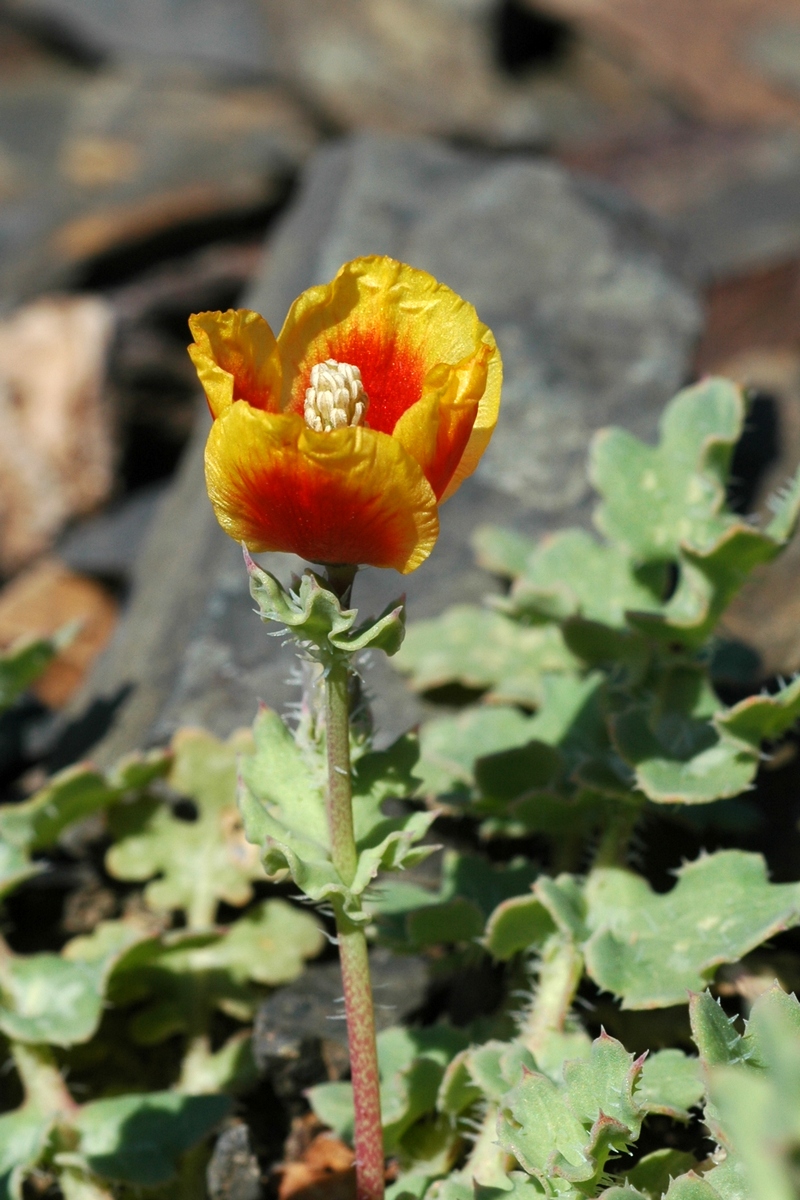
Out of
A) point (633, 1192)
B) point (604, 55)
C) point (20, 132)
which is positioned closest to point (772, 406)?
point (633, 1192)

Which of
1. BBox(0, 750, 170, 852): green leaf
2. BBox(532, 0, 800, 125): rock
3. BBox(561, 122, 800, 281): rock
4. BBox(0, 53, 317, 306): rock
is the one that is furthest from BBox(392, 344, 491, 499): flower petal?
BBox(532, 0, 800, 125): rock

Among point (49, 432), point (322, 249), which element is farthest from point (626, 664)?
point (49, 432)

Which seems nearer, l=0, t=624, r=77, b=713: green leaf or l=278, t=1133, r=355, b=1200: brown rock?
l=278, t=1133, r=355, b=1200: brown rock

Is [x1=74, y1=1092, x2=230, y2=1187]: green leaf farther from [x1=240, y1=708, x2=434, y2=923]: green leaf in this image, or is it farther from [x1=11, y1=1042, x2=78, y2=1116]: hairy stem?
[x1=240, y1=708, x2=434, y2=923]: green leaf

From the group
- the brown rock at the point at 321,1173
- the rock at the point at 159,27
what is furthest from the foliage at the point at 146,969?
the rock at the point at 159,27

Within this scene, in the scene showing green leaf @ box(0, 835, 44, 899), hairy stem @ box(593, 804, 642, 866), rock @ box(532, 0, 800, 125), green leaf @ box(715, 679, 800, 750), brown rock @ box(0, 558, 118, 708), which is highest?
green leaf @ box(715, 679, 800, 750)

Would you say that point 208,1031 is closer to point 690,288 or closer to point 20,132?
point 690,288

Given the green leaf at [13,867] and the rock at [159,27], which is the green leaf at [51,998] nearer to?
the green leaf at [13,867]
